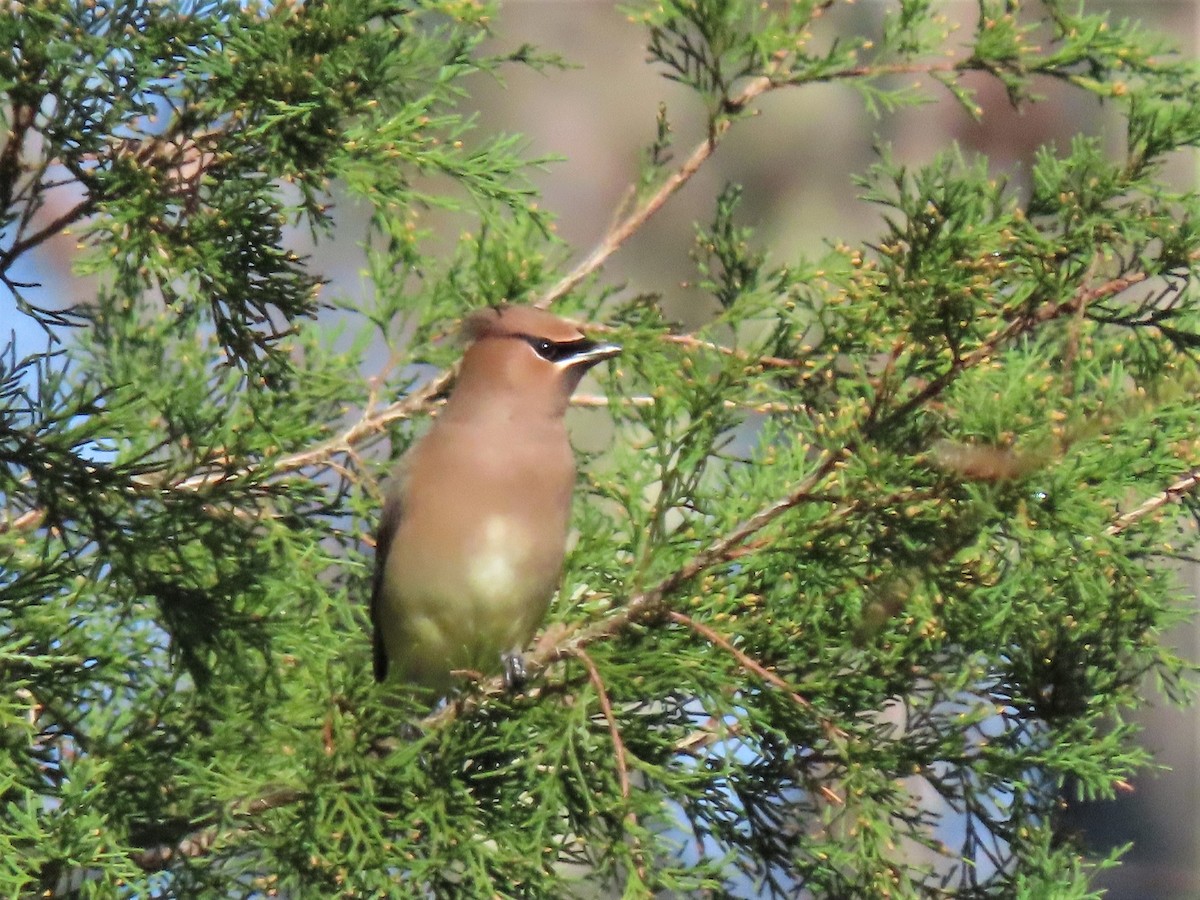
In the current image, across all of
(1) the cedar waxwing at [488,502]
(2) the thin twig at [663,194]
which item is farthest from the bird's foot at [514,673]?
(2) the thin twig at [663,194]

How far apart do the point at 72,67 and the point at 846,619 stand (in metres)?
1.16

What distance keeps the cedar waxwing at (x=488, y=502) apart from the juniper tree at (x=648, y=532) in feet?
1.09

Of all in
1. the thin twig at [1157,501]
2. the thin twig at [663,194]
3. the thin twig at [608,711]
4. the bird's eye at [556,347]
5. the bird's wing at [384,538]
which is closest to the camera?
the thin twig at [608,711]

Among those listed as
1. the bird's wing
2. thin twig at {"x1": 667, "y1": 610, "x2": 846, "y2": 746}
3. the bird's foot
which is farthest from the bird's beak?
thin twig at {"x1": 667, "y1": 610, "x2": 846, "y2": 746}

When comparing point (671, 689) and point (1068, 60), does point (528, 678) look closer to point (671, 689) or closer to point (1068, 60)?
point (671, 689)

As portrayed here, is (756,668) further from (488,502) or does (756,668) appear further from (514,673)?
(488,502)

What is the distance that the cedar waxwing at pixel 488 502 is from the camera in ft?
8.52

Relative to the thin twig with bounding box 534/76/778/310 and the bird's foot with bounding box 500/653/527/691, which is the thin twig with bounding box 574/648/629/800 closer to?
the bird's foot with bounding box 500/653/527/691

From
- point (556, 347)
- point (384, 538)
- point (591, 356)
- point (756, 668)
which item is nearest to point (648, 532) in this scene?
point (756, 668)

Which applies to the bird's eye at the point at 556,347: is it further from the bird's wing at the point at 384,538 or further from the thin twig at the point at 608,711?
the thin twig at the point at 608,711

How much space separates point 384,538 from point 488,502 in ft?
0.71

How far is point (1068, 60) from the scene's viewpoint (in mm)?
2107

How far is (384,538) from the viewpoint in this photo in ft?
8.93

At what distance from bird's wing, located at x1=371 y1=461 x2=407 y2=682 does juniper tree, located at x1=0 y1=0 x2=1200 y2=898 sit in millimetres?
413
